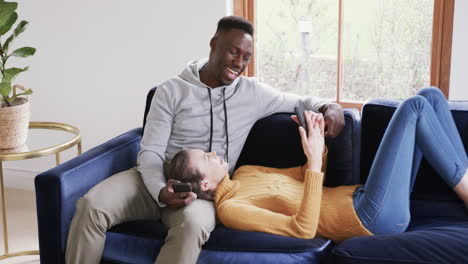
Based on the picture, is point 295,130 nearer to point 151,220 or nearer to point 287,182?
point 287,182

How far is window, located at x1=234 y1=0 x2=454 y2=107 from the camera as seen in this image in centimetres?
295

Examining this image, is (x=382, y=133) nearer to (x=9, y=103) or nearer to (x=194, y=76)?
(x=194, y=76)

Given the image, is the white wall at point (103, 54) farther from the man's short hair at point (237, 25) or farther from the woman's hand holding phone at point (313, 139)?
the woman's hand holding phone at point (313, 139)

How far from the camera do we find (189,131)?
8.26 ft

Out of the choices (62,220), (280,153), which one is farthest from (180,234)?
(280,153)

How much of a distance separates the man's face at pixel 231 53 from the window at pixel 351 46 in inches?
31.1

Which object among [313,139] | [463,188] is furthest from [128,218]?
[463,188]

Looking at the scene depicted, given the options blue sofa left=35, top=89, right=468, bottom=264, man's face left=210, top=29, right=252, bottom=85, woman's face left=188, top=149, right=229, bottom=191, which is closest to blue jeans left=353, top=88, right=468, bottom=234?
blue sofa left=35, top=89, right=468, bottom=264

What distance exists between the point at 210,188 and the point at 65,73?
1.76 metres

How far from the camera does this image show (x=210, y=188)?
2293mm

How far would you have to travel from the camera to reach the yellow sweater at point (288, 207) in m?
2.06

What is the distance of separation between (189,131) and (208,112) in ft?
0.36

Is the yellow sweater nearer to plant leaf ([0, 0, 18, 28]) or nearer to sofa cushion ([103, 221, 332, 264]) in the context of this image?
sofa cushion ([103, 221, 332, 264])

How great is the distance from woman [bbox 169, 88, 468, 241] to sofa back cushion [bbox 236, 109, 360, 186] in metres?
0.20
